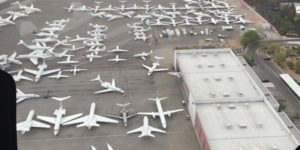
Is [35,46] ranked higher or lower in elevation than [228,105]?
lower

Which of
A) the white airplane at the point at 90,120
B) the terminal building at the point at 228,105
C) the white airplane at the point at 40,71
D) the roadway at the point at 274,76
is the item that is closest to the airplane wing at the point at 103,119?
the white airplane at the point at 90,120

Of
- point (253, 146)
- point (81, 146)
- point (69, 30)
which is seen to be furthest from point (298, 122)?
point (69, 30)

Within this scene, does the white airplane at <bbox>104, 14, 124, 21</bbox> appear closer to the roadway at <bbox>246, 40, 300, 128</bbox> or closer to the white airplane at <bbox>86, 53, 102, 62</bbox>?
the white airplane at <bbox>86, 53, 102, 62</bbox>

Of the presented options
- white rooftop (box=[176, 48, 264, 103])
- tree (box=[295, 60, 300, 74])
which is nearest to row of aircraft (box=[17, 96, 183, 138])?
white rooftop (box=[176, 48, 264, 103])

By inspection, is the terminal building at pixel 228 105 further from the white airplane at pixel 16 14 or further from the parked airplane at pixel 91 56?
the white airplane at pixel 16 14

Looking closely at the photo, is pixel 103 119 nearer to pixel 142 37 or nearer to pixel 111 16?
pixel 142 37

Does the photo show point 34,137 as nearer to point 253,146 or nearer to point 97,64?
point 97,64

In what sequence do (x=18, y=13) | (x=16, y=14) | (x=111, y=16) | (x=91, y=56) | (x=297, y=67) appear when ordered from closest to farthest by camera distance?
(x=297, y=67), (x=91, y=56), (x=16, y=14), (x=18, y=13), (x=111, y=16)

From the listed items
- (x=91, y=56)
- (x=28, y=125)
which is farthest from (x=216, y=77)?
(x=28, y=125)
